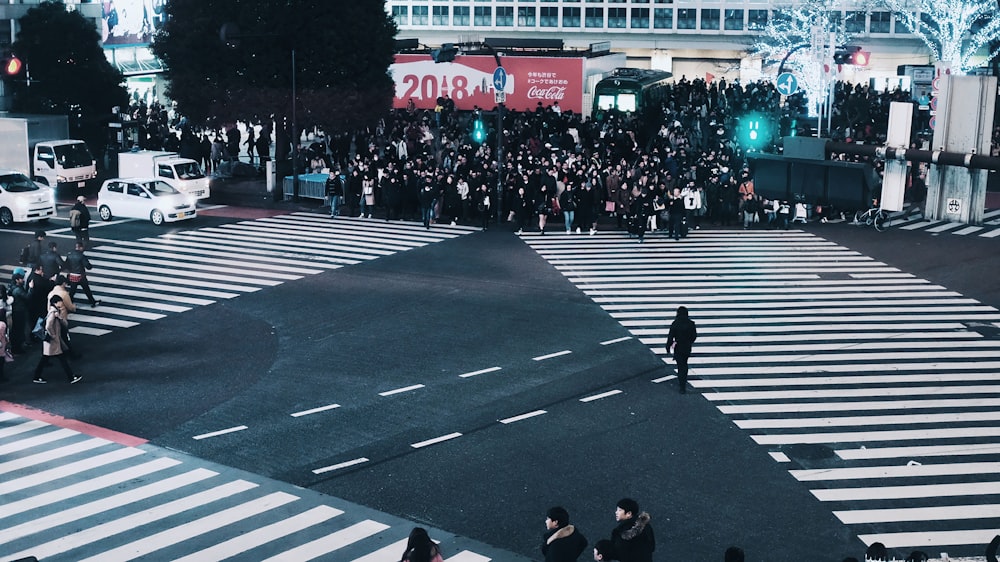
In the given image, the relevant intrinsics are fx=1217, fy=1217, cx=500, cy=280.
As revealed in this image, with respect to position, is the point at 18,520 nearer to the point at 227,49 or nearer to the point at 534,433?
the point at 534,433

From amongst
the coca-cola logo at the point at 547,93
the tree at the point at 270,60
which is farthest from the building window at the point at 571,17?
the tree at the point at 270,60

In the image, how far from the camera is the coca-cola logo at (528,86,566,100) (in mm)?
52219

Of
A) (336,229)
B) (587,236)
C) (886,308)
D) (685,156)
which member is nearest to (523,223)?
(587,236)

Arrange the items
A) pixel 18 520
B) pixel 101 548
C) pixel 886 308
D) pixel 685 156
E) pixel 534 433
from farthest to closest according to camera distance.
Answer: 1. pixel 685 156
2. pixel 886 308
3. pixel 534 433
4. pixel 18 520
5. pixel 101 548

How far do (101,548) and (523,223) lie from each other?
22275 mm

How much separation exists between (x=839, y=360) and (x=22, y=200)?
24.5 metres

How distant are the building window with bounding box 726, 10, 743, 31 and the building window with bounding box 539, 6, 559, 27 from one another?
13053 millimetres

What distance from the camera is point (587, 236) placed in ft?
113

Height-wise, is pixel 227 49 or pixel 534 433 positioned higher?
pixel 227 49

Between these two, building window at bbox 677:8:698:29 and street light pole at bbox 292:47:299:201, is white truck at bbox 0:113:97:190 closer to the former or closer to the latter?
street light pole at bbox 292:47:299:201

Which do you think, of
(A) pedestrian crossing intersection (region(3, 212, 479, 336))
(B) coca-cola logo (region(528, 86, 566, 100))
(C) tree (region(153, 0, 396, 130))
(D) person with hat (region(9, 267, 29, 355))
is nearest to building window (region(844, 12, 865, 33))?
(B) coca-cola logo (region(528, 86, 566, 100))

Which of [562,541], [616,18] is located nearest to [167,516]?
[562,541]

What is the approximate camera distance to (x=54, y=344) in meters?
20.1

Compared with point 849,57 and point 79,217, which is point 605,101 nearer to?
point 849,57
